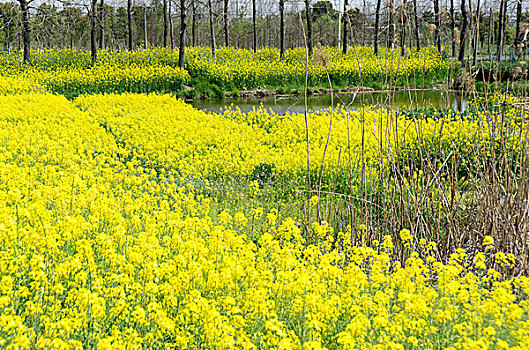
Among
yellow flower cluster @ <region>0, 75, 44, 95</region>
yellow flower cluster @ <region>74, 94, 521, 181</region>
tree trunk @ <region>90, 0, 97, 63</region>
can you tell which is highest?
tree trunk @ <region>90, 0, 97, 63</region>

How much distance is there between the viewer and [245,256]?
342cm

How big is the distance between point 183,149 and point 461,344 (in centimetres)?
594

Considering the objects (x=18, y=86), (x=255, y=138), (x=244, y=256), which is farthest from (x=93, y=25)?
(x=244, y=256)

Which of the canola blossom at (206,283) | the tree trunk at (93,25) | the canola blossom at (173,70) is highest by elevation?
the tree trunk at (93,25)

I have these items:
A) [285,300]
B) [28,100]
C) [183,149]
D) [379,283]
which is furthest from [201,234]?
[28,100]

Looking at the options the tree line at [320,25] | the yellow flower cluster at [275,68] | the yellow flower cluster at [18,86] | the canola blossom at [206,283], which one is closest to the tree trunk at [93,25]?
the tree line at [320,25]

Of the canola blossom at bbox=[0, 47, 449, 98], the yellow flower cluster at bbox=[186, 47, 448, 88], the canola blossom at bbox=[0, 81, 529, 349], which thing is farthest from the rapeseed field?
the yellow flower cluster at bbox=[186, 47, 448, 88]

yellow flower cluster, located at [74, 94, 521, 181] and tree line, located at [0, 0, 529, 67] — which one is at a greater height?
tree line, located at [0, 0, 529, 67]

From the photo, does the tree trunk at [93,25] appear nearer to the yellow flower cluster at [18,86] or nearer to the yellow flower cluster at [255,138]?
the yellow flower cluster at [18,86]

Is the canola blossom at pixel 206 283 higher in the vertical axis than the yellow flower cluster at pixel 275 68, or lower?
lower

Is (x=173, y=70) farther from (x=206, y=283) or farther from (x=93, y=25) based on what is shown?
(x=206, y=283)

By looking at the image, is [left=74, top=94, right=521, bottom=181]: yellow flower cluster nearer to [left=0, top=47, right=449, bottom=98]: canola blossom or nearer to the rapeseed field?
the rapeseed field

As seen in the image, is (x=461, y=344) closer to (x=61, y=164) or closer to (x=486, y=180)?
(x=486, y=180)

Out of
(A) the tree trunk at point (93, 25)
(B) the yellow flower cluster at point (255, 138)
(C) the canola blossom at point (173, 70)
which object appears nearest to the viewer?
(B) the yellow flower cluster at point (255, 138)
